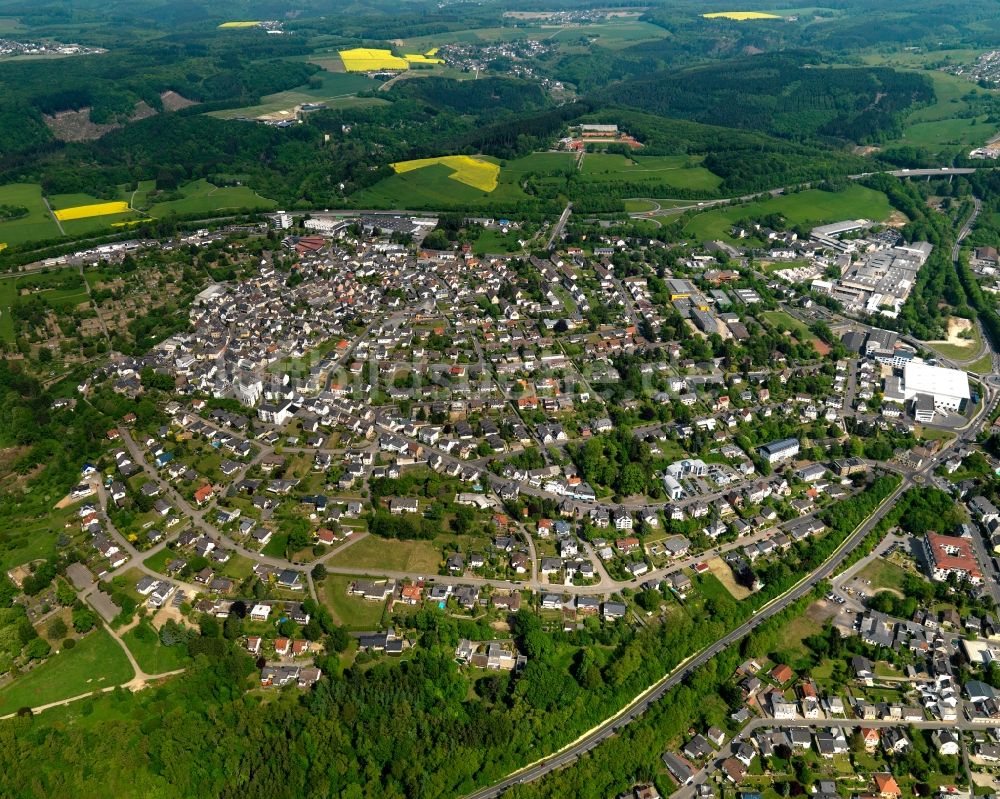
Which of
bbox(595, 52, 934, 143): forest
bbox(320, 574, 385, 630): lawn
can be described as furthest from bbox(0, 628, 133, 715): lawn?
bbox(595, 52, 934, 143): forest

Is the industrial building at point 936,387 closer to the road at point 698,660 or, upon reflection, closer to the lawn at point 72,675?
the road at point 698,660

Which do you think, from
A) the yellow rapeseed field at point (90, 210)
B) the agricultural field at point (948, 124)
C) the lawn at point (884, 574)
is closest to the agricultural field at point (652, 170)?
the agricultural field at point (948, 124)

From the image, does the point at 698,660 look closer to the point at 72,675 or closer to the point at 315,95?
the point at 72,675

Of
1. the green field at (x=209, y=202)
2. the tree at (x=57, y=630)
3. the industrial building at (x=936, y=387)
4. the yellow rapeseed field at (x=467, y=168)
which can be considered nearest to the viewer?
the tree at (x=57, y=630)

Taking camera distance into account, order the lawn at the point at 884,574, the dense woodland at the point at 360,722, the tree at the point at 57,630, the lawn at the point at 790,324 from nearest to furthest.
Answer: the dense woodland at the point at 360,722 < the tree at the point at 57,630 < the lawn at the point at 884,574 < the lawn at the point at 790,324

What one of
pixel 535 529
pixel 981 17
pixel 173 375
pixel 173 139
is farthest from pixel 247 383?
pixel 981 17

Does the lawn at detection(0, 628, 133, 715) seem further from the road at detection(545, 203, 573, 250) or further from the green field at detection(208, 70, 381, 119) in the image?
the green field at detection(208, 70, 381, 119)

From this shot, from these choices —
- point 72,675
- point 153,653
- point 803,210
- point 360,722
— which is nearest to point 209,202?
point 153,653
